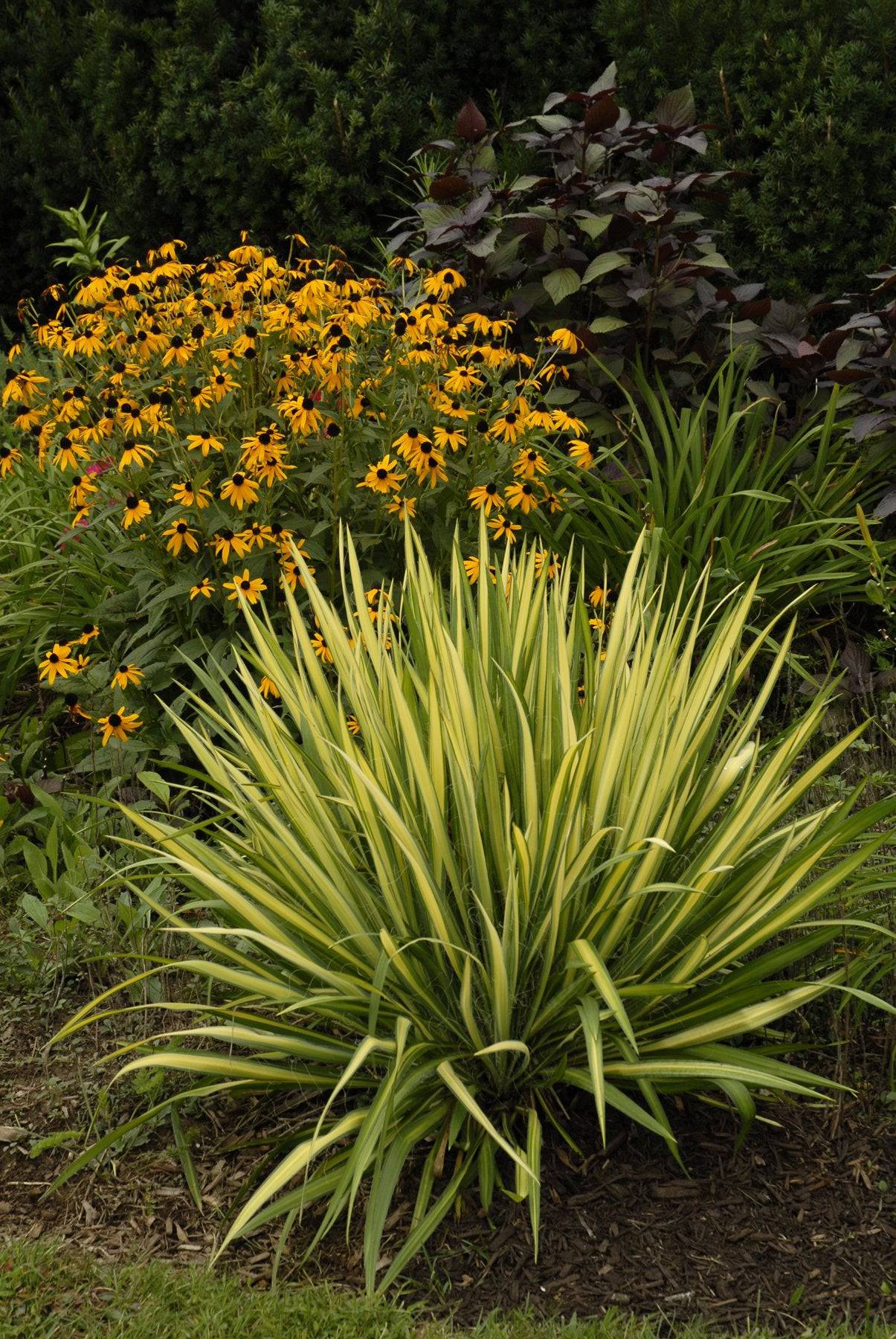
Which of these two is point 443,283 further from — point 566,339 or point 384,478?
point 384,478

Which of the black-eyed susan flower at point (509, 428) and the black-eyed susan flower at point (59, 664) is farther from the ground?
the black-eyed susan flower at point (509, 428)

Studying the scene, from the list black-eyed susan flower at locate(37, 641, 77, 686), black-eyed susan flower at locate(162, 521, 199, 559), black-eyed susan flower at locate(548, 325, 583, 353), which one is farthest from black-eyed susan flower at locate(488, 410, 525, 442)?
black-eyed susan flower at locate(37, 641, 77, 686)

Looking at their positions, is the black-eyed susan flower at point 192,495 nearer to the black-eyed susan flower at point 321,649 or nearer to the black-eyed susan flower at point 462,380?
the black-eyed susan flower at point 321,649

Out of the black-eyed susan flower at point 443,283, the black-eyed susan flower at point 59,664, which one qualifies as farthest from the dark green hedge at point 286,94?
the black-eyed susan flower at point 59,664

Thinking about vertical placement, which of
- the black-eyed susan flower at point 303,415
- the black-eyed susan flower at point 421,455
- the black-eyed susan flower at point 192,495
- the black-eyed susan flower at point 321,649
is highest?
the black-eyed susan flower at point 303,415

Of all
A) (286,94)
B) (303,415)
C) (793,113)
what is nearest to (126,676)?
(303,415)

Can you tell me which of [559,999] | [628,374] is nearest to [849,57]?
[628,374]

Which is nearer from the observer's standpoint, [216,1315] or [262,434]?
[216,1315]

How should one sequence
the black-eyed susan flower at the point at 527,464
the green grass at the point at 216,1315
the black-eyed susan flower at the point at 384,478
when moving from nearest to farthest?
the green grass at the point at 216,1315
the black-eyed susan flower at the point at 384,478
the black-eyed susan flower at the point at 527,464

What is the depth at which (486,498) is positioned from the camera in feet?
11.6

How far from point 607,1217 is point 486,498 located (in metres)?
1.77

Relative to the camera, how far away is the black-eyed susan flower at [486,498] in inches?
138

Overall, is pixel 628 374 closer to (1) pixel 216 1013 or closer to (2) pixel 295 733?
(2) pixel 295 733

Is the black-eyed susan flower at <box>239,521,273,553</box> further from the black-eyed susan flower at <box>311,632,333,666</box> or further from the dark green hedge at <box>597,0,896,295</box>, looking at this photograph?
the dark green hedge at <box>597,0,896,295</box>
